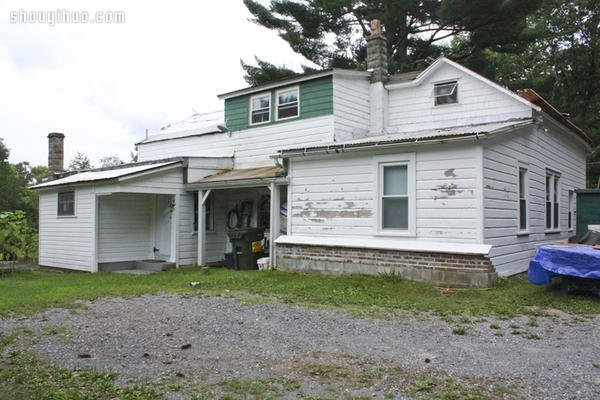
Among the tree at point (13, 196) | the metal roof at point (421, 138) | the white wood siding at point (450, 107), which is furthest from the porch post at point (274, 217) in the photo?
the tree at point (13, 196)

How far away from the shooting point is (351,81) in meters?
15.5

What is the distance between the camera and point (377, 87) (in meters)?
16.1

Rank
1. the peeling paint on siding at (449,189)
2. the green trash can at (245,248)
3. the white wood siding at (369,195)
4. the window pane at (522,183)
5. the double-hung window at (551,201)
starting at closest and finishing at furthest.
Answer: the white wood siding at (369,195) < the peeling paint on siding at (449,189) < the window pane at (522,183) < the green trash can at (245,248) < the double-hung window at (551,201)

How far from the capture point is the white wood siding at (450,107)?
1377 centimetres

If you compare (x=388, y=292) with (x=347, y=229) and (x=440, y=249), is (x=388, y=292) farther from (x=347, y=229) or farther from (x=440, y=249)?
(x=347, y=229)

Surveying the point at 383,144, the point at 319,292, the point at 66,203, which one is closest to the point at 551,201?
the point at 383,144

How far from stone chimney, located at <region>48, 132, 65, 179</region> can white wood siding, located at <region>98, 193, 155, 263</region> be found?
6.26 metres

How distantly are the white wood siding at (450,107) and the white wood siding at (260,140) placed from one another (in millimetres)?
2582

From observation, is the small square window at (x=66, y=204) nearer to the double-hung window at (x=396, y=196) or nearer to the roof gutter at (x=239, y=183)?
the roof gutter at (x=239, y=183)

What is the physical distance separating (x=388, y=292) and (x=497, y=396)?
17.6 feet

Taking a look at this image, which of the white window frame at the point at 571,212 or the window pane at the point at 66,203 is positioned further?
the white window frame at the point at 571,212

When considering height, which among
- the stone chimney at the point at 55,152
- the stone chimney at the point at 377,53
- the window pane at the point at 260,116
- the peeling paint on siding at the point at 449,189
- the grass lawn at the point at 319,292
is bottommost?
the grass lawn at the point at 319,292

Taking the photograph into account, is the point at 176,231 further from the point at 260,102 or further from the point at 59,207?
the point at 260,102

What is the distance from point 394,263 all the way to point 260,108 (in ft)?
26.2
